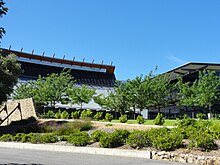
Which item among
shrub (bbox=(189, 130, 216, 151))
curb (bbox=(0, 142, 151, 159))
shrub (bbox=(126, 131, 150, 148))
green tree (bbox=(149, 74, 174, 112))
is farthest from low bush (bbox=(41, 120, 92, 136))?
green tree (bbox=(149, 74, 174, 112))

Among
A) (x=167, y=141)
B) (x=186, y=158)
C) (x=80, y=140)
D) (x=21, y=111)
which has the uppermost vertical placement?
(x=21, y=111)

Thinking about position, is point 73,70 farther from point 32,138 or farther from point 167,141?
point 167,141

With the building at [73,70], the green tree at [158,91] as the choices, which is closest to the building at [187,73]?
the green tree at [158,91]

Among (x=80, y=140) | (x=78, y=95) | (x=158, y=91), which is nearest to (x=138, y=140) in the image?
(x=80, y=140)

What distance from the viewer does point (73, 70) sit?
69.1 m

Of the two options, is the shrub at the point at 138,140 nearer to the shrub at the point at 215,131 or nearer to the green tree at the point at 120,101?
the shrub at the point at 215,131

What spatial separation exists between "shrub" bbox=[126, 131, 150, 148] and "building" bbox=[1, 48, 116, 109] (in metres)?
44.0

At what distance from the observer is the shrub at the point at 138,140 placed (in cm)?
1342

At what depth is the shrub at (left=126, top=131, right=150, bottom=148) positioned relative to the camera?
44.0 feet

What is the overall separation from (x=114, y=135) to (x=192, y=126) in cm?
387

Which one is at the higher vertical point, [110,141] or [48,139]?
[110,141]

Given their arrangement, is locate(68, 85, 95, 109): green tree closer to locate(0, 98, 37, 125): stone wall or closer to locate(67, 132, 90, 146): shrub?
locate(0, 98, 37, 125): stone wall

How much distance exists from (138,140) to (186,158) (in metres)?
Answer: 2.53

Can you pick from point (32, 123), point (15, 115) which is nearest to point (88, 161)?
Answer: point (32, 123)
